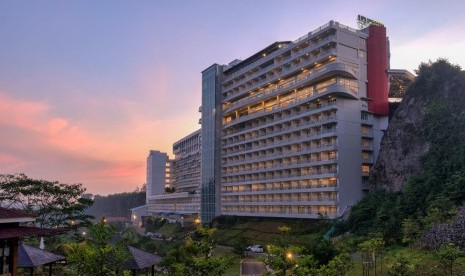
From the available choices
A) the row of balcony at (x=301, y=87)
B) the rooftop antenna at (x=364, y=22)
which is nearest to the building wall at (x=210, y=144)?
the row of balcony at (x=301, y=87)

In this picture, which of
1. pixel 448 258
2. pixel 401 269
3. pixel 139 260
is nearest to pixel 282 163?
pixel 448 258

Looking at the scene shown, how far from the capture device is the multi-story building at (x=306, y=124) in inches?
2928

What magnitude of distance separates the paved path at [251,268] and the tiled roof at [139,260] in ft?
45.8

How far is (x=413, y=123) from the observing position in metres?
68.8

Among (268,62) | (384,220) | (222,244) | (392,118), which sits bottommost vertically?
(222,244)

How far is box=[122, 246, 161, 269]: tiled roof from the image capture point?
1240 inches

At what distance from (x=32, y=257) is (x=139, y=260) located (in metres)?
8.64

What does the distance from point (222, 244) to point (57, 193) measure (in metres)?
31.1

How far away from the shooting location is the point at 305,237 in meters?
69.2

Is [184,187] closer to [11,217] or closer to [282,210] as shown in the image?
[282,210]

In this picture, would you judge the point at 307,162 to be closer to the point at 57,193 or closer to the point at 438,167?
the point at 438,167

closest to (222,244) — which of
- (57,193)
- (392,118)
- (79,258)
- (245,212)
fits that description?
(245,212)

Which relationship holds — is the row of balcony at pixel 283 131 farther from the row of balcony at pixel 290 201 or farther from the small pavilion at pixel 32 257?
the small pavilion at pixel 32 257

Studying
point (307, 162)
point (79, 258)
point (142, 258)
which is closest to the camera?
point (79, 258)
